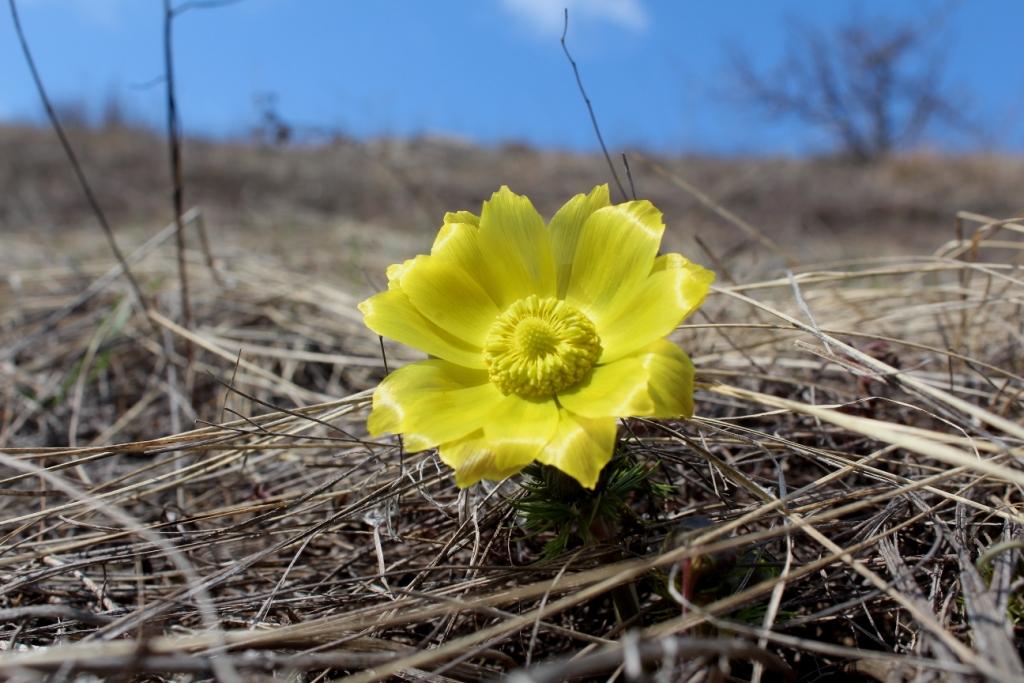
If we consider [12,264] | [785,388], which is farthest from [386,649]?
[12,264]

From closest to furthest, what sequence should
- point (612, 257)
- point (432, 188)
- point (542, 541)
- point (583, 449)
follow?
point (583, 449) < point (612, 257) < point (542, 541) < point (432, 188)

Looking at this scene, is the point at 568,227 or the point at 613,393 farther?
the point at 568,227

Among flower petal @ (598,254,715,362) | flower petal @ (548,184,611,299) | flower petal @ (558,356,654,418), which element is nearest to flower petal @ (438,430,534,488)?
flower petal @ (558,356,654,418)

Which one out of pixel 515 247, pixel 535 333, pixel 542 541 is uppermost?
pixel 515 247

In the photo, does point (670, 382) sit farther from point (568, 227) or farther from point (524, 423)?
point (568, 227)

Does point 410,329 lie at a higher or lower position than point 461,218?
lower

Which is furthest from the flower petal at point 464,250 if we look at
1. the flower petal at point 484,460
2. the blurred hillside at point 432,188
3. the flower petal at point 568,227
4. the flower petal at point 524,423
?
the blurred hillside at point 432,188

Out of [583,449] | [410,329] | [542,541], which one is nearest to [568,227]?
[410,329]

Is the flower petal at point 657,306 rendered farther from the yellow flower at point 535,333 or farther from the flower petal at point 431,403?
the flower petal at point 431,403

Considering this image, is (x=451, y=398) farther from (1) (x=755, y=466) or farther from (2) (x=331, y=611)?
(1) (x=755, y=466)
